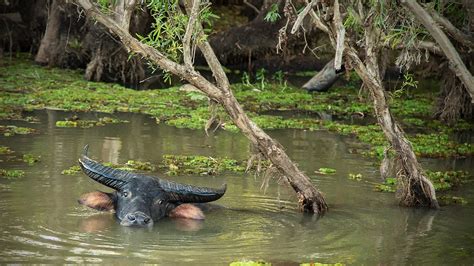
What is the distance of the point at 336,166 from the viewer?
42.6 ft

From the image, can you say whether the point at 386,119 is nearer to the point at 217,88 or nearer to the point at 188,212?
the point at 217,88

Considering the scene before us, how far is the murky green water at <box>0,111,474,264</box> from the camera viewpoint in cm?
815

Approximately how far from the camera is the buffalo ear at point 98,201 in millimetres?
9562

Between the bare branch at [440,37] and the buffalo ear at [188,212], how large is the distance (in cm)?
325

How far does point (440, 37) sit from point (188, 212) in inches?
142

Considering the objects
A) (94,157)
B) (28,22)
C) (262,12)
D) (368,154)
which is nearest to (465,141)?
(368,154)

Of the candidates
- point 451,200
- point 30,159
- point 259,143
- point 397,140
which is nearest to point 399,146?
point 397,140

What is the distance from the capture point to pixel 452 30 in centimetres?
1229

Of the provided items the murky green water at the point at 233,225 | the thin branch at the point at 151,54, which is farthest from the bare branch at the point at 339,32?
the murky green water at the point at 233,225

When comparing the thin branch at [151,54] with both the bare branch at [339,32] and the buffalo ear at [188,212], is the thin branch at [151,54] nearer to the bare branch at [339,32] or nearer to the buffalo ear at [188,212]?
the buffalo ear at [188,212]

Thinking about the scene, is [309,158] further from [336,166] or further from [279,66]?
[279,66]

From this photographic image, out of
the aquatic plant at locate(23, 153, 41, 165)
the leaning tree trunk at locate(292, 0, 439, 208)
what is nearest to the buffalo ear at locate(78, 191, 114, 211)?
the aquatic plant at locate(23, 153, 41, 165)

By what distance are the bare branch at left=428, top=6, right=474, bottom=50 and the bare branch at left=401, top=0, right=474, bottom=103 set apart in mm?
630

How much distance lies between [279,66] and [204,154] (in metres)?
12.7
